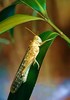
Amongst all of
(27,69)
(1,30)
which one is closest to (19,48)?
(27,69)

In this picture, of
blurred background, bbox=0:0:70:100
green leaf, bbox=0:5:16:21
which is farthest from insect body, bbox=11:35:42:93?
blurred background, bbox=0:0:70:100

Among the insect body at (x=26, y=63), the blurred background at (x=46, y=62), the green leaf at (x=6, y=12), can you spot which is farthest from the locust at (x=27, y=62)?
the blurred background at (x=46, y=62)

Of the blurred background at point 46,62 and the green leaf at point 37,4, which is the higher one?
the blurred background at point 46,62

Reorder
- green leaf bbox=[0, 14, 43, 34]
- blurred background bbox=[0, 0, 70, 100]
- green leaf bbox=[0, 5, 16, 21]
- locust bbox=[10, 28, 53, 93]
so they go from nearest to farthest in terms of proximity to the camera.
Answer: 1. green leaf bbox=[0, 14, 43, 34]
2. locust bbox=[10, 28, 53, 93]
3. green leaf bbox=[0, 5, 16, 21]
4. blurred background bbox=[0, 0, 70, 100]

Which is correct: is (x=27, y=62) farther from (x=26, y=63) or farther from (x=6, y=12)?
(x=6, y=12)

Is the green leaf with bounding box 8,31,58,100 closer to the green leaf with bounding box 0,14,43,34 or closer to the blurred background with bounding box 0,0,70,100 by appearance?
the green leaf with bounding box 0,14,43,34

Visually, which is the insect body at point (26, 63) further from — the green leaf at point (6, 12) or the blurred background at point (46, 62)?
the blurred background at point (46, 62)

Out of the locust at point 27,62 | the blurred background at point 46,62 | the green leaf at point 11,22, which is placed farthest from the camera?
the blurred background at point 46,62

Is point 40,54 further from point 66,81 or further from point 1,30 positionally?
point 66,81
